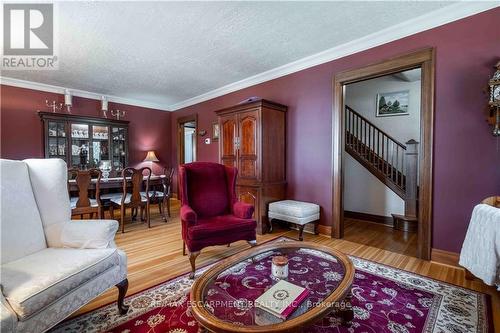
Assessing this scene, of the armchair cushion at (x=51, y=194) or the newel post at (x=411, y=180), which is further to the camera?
the newel post at (x=411, y=180)

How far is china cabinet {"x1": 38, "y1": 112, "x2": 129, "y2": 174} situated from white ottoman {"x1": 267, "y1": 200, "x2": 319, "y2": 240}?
3783 mm

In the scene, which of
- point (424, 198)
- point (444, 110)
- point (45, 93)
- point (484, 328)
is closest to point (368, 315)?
point (484, 328)

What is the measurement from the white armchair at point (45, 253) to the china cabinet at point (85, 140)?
344cm

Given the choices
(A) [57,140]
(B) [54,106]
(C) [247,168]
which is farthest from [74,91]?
(C) [247,168]

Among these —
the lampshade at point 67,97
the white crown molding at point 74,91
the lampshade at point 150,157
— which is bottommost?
the lampshade at point 150,157

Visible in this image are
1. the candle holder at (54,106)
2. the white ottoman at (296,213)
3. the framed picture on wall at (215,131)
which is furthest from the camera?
the framed picture on wall at (215,131)

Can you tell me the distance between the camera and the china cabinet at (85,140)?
14.8 feet

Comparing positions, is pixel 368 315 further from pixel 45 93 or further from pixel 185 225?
pixel 45 93

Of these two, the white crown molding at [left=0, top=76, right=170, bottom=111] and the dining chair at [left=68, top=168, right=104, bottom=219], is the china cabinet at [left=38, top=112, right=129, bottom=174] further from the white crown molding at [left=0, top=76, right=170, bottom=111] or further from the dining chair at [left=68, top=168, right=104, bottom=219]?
the dining chair at [left=68, top=168, right=104, bottom=219]

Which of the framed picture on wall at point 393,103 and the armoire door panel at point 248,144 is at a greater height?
the framed picture on wall at point 393,103

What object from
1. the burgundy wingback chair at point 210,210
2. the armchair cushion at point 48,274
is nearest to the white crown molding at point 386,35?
the burgundy wingback chair at point 210,210

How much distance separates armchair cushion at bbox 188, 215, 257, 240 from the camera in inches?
86.8

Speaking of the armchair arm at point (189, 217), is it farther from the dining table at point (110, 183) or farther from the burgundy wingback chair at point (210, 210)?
the dining table at point (110, 183)

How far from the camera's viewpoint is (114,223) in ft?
5.76
